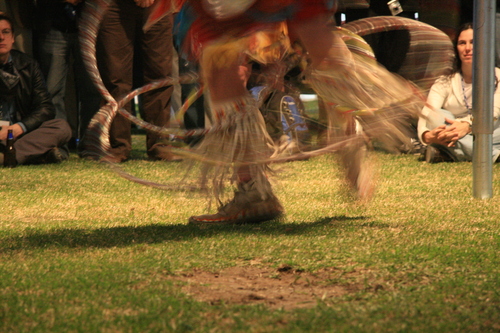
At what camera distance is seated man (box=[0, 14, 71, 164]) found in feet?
15.1

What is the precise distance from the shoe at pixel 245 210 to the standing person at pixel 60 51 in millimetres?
2721

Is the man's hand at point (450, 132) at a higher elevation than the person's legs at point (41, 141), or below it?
higher

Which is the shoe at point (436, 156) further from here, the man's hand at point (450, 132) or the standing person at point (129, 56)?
the standing person at point (129, 56)

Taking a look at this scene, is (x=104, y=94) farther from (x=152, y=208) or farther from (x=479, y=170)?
(x=479, y=170)

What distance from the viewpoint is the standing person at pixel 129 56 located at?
446 centimetres

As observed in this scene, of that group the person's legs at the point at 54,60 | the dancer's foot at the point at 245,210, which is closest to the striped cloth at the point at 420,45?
the dancer's foot at the point at 245,210

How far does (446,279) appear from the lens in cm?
174

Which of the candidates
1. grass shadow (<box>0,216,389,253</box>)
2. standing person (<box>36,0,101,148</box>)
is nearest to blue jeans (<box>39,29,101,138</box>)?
standing person (<box>36,0,101,148</box>)

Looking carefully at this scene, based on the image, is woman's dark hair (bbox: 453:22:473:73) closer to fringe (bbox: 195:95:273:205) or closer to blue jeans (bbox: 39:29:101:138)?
fringe (bbox: 195:95:273:205)

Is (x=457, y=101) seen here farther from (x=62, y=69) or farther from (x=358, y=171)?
(x=62, y=69)

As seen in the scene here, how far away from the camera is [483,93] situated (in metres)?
3.00

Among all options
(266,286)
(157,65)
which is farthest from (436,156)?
(266,286)

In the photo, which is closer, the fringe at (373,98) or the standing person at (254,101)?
the standing person at (254,101)

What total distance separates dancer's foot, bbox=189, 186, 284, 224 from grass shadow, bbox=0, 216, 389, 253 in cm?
3
